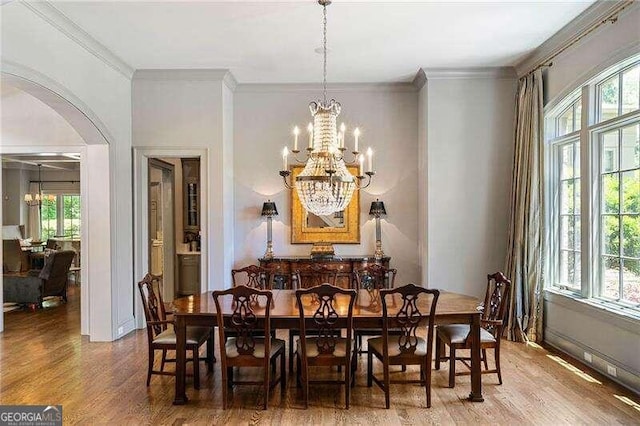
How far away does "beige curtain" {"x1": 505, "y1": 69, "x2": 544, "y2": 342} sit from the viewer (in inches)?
191

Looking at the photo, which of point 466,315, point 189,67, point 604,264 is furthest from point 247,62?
point 604,264

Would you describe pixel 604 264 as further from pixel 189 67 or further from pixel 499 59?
pixel 189 67

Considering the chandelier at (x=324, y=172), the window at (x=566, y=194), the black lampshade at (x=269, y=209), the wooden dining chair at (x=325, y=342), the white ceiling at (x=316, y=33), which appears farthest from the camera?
the black lampshade at (x=269, y=209)

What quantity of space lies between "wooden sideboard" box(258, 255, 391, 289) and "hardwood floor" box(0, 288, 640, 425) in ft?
4.61

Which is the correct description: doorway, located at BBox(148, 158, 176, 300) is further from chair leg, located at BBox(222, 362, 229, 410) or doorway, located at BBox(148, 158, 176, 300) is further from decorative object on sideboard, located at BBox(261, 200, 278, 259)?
chair leg, located at BBox(222, 362, 229, 410)

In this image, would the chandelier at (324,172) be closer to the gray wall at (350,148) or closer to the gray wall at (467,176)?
the gray wall at (467,176)

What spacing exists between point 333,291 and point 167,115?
375 centimetres

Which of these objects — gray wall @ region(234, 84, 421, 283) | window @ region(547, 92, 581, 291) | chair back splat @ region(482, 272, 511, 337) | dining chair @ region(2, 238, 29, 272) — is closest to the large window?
window @ region(547, 92, 581, 291)

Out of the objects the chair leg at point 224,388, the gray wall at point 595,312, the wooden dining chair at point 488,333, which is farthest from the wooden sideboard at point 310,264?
the chair leg at point 224,388

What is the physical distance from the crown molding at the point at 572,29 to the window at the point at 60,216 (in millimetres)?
11641

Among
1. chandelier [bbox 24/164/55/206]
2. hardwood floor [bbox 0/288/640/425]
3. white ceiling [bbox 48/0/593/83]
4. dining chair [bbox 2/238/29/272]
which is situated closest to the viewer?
hardwood floor [bbox 0/288/640/425]

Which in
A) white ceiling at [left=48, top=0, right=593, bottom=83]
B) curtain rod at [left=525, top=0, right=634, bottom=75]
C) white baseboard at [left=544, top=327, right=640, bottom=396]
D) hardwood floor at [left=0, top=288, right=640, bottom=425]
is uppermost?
white ceiling at [left=48, top=0, right=593, bottom=83]

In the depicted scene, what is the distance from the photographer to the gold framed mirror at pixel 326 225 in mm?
6055

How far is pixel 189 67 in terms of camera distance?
17.7ft
